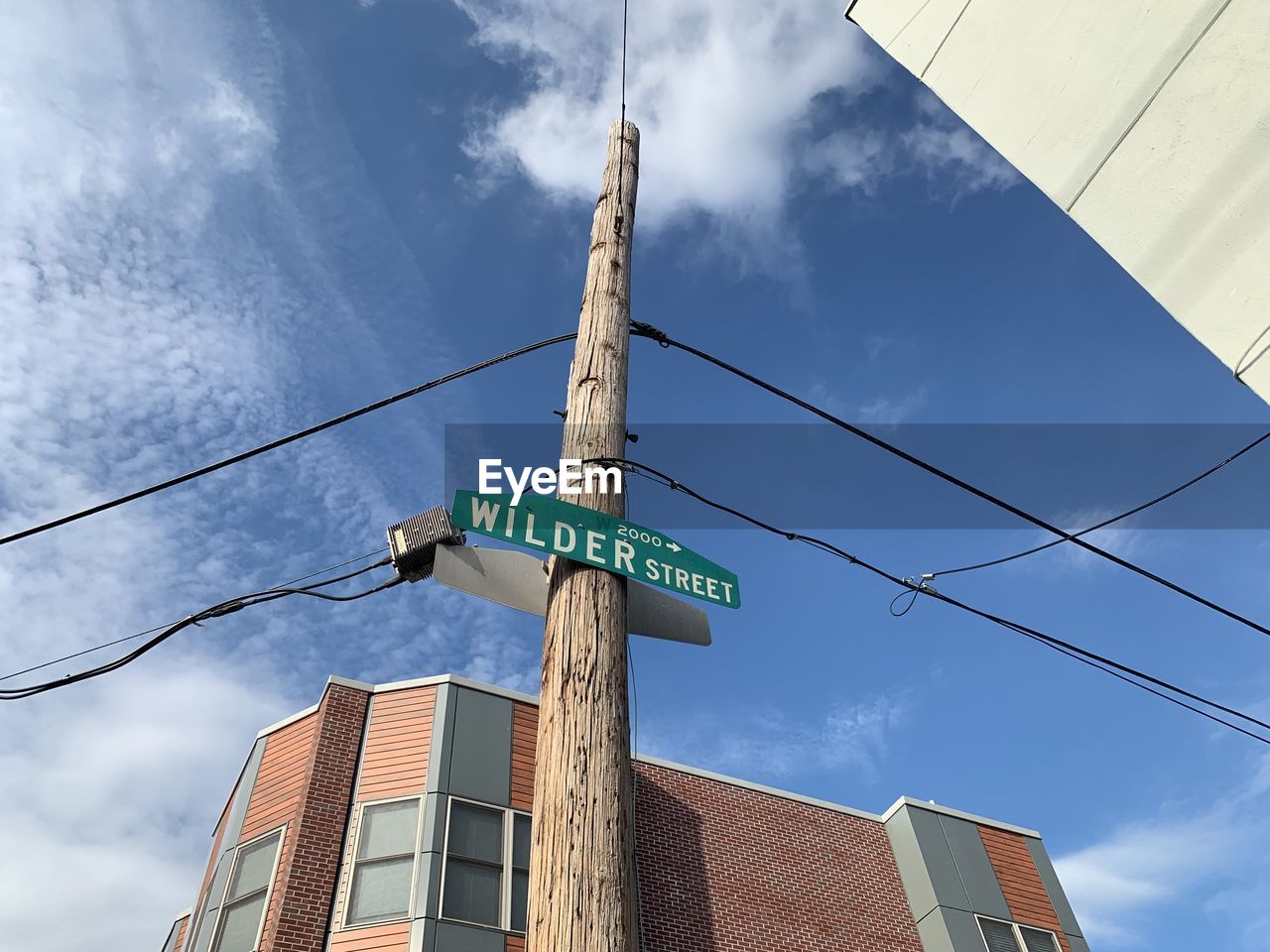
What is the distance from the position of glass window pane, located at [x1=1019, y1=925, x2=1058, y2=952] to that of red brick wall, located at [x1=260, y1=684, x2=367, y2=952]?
10788 mm

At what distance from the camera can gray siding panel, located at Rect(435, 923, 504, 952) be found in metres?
10.7

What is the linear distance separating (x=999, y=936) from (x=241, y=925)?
11.2m

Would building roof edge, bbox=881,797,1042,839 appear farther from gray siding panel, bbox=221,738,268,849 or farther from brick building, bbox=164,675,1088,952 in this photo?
gray siding panel, bbox=221,738,268,849

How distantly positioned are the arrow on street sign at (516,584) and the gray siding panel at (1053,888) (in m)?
14.4

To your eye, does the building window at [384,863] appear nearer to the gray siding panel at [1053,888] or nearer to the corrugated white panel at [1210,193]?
the corrugated white panel at [1210,193]

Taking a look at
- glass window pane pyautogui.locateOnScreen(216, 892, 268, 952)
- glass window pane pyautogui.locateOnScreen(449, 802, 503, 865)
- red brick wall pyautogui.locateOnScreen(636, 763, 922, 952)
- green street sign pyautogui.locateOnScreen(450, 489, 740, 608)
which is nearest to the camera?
green street sign pyautogui.locateOnScreen(450, 489, 740, 608)

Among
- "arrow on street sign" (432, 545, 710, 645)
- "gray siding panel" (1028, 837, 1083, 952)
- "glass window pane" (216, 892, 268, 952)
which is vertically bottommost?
"arrow on street sign" (432, 545, 710, 645)

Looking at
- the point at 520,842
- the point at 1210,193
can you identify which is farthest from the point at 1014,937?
the point at 1210,193

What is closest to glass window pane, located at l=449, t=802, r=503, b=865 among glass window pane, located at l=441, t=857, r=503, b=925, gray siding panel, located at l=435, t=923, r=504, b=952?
glass window pane, located at l=441, t=857, r=503, b=925

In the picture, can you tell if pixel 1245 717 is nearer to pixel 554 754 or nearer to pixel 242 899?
pixel 554 754

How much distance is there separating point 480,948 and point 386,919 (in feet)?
3.62

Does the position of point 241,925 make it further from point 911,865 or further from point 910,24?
point 910,24

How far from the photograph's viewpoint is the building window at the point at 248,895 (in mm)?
11031

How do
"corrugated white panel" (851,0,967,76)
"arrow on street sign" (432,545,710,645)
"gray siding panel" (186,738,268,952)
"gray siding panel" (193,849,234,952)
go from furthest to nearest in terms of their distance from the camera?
"gray siding panel" (186,738,268,952) → "gray siding panel" (193,849,234,952) → "corrugated white panel" (851,0,967,76) → "arrow on street sign" (432,545,710,645)
